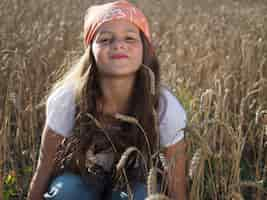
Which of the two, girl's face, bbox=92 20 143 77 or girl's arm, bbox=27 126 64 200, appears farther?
girl's arm, bbox=27 126 64 200

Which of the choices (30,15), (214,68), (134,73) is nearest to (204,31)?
(214,68)

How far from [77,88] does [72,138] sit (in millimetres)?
184

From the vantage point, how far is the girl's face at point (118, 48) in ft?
5.89

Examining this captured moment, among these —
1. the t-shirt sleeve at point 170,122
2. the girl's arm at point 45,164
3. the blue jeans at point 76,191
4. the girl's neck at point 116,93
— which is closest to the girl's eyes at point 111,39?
the girl's neck at point 116,93

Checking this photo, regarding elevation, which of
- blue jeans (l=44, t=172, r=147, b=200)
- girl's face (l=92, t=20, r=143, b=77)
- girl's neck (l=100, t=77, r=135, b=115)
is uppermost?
girl's face (l=92, t=20, r=143, b=77)

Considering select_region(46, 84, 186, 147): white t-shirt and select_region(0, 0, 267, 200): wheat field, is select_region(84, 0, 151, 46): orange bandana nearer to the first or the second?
select_region(46, 84, 186, 147): white t-shirt

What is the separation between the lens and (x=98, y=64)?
1.84 m

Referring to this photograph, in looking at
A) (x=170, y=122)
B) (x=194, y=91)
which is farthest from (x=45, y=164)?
(x=194, y=91)

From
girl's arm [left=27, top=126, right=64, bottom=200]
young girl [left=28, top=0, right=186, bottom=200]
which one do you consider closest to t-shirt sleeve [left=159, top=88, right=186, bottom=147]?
young girl [left=28, top=0, right=186, bottom=200]

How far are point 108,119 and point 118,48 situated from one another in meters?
0.30

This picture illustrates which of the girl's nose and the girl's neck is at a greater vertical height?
the girl's nose

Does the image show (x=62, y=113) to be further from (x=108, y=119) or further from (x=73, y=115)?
(x=108, y=119)

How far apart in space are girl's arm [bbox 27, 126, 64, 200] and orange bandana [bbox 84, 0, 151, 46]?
0.36 m

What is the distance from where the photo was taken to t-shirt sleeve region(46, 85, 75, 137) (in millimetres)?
1914
